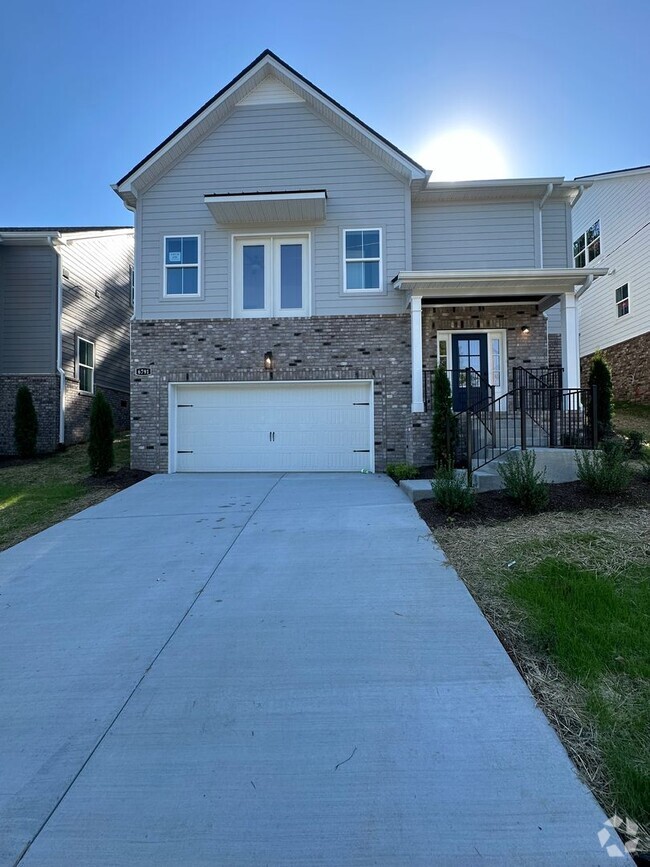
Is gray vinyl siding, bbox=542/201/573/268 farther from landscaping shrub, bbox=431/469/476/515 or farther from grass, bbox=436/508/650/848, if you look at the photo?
grass, bbox=436/508/650/848

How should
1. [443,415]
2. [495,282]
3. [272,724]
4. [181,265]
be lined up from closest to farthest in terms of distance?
[272,724] → [443,415] → [495,282] → [181,265]

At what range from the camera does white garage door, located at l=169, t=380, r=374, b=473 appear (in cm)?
1094

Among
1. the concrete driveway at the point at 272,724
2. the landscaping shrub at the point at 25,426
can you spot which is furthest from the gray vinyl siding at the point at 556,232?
the landscaping shrub at the point at 25,426

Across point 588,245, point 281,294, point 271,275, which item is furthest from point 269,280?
point 588,245

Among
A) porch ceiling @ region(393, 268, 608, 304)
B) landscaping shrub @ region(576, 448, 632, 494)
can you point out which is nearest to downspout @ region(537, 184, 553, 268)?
porch ceiling @ region(393, 268, 608, 304)

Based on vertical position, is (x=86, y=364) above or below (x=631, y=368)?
above

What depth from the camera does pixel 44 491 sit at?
29.9 ft

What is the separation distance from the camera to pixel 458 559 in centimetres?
487

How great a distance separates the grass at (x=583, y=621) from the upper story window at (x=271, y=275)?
7195 millimetres

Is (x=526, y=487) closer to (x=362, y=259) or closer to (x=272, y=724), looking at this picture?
(x=272, y=724)

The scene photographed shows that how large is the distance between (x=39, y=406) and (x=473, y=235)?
40.2 feet

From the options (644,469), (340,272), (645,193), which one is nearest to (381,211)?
(340,272)

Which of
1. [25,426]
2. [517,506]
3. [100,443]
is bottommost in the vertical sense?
[517,506]

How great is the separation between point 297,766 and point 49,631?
8.10ft
